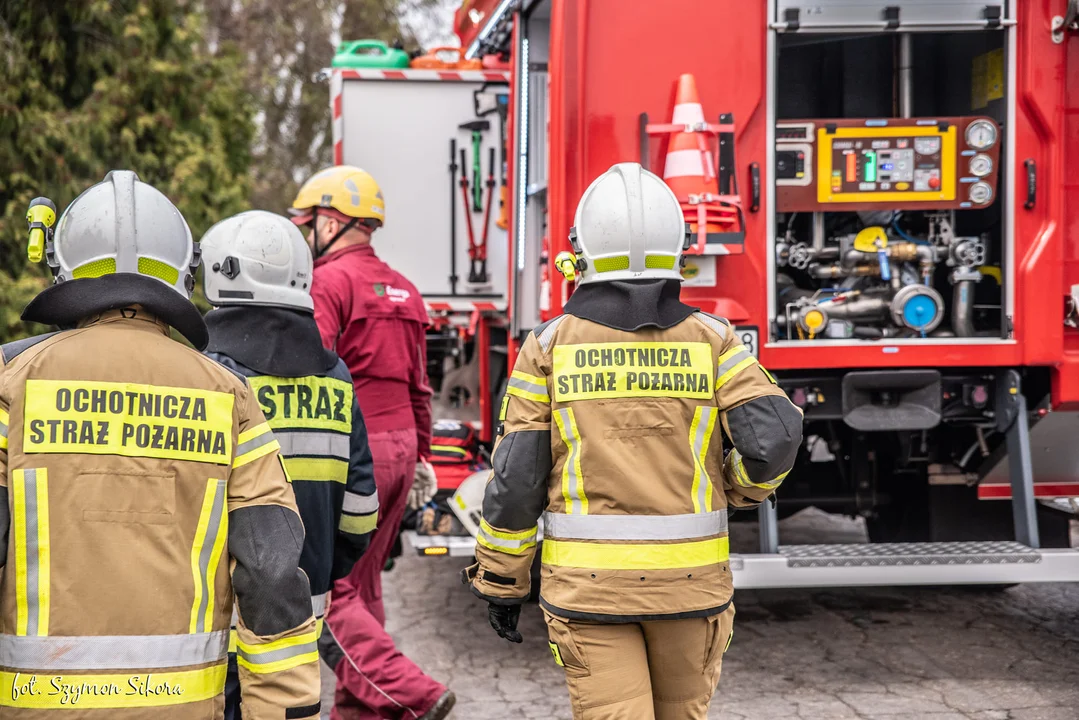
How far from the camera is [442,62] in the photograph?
286 inches

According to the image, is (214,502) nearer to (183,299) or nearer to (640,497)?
(183,299)

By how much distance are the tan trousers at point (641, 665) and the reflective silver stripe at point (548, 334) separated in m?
0.64

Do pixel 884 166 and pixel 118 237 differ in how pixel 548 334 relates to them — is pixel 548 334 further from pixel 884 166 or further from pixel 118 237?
pixel 884 166

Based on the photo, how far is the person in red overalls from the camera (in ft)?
13.2

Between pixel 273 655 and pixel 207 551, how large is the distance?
212 mm

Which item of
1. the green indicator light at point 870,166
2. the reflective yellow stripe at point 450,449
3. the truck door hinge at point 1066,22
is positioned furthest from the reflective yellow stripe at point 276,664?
the reflective yellow stripe at point 450,449

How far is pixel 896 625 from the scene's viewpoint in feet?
18.2

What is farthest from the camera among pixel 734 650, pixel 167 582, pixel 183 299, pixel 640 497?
pixel 734 650

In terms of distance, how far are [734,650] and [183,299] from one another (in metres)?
3.60

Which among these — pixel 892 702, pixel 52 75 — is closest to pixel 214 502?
pixel 892 702

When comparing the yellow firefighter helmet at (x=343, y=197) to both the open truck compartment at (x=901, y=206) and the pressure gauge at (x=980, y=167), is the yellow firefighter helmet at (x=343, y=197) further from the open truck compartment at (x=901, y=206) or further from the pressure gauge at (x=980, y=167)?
the pressure gauge at (x=980, y=167)

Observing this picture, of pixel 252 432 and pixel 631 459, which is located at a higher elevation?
pixel 252 432

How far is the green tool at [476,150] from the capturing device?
7047mm

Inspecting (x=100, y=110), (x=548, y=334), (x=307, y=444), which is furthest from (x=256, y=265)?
(x=100, y=110)
